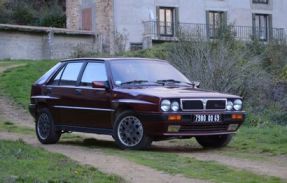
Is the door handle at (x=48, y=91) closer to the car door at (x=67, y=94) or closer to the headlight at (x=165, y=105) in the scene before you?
the car door at (x=67, y=94)

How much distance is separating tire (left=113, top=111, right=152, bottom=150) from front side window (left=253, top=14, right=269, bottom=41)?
130 ft

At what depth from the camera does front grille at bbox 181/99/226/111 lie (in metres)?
10.9

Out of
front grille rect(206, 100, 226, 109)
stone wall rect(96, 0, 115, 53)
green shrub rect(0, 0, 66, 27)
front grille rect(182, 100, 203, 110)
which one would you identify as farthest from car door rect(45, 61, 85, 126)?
green shrub rect(0, 0, 66, 27)

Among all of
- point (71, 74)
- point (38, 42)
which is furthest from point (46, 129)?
point (38, 42)

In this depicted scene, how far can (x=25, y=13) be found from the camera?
5506 centimetres

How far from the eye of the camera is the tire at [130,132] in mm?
11078

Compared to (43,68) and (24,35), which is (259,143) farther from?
(24,35)

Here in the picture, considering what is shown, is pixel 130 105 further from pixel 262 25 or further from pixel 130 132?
pixel 262 25

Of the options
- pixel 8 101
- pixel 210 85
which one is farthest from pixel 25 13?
pixel 210 85

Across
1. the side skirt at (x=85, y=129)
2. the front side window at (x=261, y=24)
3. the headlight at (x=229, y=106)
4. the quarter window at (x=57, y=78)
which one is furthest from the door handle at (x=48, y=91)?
the front side window at (x=261, y=24)

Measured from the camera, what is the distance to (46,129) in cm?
1284

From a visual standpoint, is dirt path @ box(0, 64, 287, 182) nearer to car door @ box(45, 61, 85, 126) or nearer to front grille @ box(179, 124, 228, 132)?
front grille @ box(179, 124, 228, 132)

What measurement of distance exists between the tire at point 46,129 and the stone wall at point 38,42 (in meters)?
29.9

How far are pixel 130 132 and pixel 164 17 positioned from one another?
35.3 metres
